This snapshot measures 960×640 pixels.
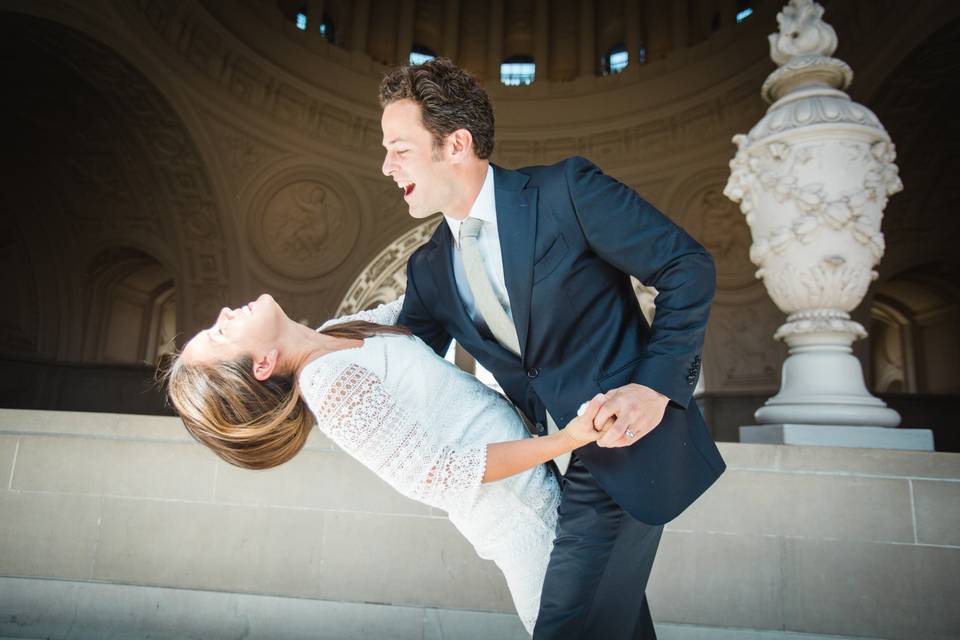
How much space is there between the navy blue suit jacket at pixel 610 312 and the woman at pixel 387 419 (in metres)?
0.16

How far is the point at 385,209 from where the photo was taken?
1257 cm

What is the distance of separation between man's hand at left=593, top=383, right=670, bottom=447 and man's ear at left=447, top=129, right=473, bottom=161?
0.65 m

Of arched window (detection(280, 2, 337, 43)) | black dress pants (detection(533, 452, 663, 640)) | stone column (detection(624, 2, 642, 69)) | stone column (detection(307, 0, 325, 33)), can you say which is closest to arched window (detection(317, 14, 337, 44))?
arched window (detection(280, 2, 337, 43))

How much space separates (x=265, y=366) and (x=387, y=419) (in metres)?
0.34

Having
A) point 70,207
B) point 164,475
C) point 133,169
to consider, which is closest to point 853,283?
Result: point 164,475

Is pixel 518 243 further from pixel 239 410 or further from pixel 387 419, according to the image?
pixel 239 410

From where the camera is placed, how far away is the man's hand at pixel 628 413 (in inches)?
46.3

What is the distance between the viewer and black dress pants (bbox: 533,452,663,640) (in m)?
1.32

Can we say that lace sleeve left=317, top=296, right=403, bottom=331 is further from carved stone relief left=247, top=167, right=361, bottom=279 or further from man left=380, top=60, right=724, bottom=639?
carved stone relief left=247, top=167, right=361, bottom=279

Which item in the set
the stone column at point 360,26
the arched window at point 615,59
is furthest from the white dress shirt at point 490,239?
the arched window at point 615,59

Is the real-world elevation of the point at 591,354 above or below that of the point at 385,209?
below

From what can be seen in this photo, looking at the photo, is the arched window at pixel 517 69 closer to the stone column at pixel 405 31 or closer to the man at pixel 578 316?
the stone column at pixel 405 31

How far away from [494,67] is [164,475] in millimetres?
12337

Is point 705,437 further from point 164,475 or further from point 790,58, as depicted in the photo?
point 790,58
